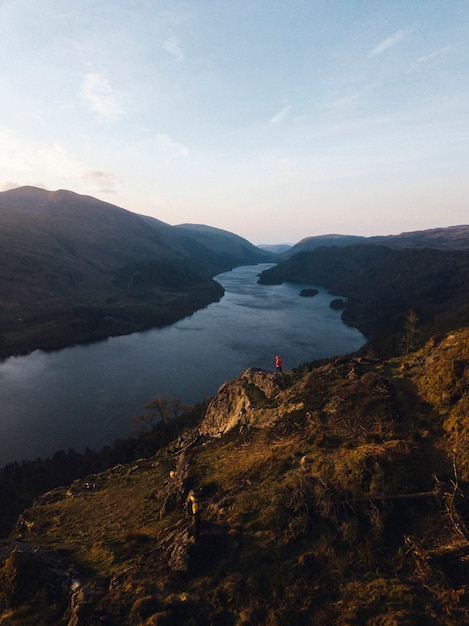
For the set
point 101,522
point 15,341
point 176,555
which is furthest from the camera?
point 15,341

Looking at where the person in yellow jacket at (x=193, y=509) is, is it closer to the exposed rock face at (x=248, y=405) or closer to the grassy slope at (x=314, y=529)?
the grassy slope at (x=314, y=529)

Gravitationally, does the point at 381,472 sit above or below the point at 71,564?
above

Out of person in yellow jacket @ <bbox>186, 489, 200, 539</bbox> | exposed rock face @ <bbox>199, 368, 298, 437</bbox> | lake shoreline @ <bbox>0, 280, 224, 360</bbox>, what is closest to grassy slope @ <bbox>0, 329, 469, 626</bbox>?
person in yellow jacket @ <bbox>186, 489, 200, 539</bbox>

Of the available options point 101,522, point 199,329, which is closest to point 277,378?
point 101,522

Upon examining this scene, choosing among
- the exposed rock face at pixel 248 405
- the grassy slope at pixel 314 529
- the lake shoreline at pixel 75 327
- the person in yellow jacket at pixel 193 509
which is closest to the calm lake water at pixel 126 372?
the lake shoreline at pixel 75 327

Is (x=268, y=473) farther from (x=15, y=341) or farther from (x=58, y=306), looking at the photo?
(x=58, y=306)

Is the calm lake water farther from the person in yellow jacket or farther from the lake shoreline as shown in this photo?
the person in yellow jacket

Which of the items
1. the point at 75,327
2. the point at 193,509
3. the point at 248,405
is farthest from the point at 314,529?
the point at 75,327

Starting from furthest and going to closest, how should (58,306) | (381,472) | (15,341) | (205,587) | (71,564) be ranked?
1. (58,306)
2. (15,341)
3. (71,564)
4. (381,472)
5. (205,587)
